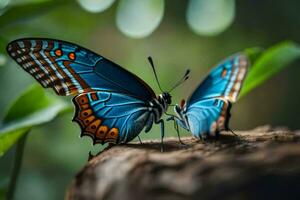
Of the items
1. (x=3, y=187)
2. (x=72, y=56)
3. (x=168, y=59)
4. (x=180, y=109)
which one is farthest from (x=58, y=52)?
(x=168, y=59)

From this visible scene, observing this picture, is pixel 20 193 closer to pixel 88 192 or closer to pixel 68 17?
pixel 68 17

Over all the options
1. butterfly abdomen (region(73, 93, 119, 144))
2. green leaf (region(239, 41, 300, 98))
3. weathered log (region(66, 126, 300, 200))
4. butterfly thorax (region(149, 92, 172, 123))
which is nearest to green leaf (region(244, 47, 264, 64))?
green leaf (region(239, 41, 300, 98))

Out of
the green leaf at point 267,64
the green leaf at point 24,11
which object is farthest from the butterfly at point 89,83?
the green leaf at point 267,64

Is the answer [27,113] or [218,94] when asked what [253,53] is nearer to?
[218,94]

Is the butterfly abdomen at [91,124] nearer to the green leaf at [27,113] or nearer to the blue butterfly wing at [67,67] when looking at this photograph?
the blue butterfly wing at [67,67]

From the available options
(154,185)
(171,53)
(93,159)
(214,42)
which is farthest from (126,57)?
(154,185)

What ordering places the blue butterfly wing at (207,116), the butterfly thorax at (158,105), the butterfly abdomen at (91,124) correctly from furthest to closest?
1. the butterfly thorax at (158,105)
2. the butterfly abdomen at (91,124)
3. the blue butterfly wing at (207,116)
